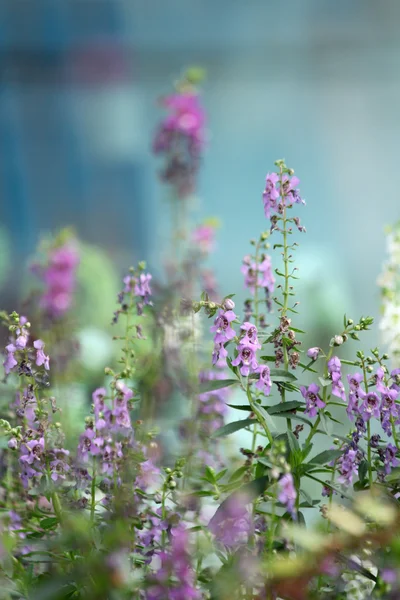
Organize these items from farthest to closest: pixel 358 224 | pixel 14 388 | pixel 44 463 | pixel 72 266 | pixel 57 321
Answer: pixel 358 224 → pixel 72 266 → pixel 57 321 → pixel 14 388 → pixel 44 463

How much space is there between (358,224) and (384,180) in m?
0.24

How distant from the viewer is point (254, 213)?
3.57 metres

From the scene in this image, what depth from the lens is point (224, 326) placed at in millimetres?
639

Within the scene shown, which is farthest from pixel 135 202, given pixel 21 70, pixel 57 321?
pixel 57 321

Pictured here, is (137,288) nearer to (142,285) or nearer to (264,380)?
(142,285)

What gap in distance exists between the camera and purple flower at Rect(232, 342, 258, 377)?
63cm

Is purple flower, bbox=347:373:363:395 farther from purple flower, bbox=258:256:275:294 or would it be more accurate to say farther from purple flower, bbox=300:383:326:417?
purple flower, bbox=258:256:275:294

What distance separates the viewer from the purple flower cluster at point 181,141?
61.5 inches

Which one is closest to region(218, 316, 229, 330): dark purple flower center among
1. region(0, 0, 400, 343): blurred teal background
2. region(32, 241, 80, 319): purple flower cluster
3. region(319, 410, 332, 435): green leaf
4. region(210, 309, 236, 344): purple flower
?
region(210, 309, 236, 344): purple flower

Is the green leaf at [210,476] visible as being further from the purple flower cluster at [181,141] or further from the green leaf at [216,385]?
the purple flower cluster at [181,141]

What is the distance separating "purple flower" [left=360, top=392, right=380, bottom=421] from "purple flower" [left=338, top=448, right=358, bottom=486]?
0.11ft

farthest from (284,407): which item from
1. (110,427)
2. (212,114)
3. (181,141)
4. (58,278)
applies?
(212,114)

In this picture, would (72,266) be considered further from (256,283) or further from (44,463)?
(44,463)

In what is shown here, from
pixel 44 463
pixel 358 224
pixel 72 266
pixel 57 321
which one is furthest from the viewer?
pixel 358 224
